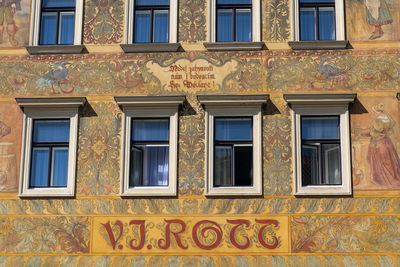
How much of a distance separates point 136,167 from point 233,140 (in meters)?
2.10

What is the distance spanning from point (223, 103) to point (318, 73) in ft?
6.89

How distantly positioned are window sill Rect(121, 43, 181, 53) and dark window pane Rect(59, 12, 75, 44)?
1.28 metres

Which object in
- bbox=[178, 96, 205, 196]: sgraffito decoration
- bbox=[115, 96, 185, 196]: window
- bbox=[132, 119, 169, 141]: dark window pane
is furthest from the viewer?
bbox=[132, 119, 169, 141]: dark window pane

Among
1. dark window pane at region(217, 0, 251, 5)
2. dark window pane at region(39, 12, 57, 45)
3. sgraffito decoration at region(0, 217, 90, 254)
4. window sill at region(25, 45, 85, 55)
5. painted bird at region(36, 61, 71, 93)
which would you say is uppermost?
dark window pane at region(217, 0, 251, 5)

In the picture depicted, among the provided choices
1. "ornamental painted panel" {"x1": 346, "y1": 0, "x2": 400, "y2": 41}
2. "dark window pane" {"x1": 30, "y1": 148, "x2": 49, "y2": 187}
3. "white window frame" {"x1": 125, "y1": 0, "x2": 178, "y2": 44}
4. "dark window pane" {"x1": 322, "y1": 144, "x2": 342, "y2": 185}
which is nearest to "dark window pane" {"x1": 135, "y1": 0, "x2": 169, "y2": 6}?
"white window frame" {"x1": 125, "y1": 0, "x2": 178, "y2": 44}

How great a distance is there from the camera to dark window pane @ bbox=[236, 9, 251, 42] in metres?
16.8

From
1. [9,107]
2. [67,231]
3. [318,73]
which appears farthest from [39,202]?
[318,73]

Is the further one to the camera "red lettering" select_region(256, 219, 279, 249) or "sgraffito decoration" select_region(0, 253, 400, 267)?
"red lettering" select_region(256, 219, 279, 249)

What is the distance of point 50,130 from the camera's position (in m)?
16.5

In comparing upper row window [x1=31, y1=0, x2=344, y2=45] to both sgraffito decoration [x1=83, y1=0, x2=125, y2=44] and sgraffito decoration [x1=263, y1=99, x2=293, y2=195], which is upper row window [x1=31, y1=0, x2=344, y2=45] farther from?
sgraffito decoration [x1=263, y1=99, x2=293, y2=195]

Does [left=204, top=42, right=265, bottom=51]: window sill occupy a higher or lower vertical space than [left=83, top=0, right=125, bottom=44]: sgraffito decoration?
lower

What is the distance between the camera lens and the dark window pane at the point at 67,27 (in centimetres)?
1702

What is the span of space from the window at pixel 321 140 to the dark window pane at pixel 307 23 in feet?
4.86

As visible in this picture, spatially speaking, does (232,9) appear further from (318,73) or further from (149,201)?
(149,201)
